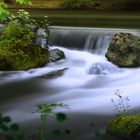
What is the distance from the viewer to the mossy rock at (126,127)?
221 inches

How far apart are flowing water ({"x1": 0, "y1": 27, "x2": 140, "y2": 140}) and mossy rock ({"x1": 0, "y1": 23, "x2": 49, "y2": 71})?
24 cm

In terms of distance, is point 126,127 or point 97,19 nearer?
point 126,127

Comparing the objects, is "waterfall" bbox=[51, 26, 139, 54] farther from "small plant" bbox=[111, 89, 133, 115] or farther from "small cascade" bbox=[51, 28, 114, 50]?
"small plant" bbox=[111, 89, 133, 115]

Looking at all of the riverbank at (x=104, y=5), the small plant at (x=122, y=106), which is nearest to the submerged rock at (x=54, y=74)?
the small plant at (x=122, y=106)

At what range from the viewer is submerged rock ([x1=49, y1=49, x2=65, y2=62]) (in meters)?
10.5

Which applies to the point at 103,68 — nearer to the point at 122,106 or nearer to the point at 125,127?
the point at 122,106

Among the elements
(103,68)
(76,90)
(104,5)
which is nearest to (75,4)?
(104,5)

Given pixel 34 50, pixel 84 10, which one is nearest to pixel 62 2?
pixel 84 10

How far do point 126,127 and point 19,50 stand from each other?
4958mm

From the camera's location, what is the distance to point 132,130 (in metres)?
5.63

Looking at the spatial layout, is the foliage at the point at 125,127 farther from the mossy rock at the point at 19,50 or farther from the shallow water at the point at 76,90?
the mossy rock at the point at 19,50

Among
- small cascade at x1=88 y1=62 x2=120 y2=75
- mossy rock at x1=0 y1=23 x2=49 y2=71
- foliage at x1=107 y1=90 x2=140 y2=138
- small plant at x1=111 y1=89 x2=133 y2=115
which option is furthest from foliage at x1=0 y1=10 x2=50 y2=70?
foliage at x1=107 y1=90 x2=140 y2=138

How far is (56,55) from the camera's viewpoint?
10.7 metres

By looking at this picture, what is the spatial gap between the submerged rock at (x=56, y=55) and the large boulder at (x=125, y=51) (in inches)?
49.8
